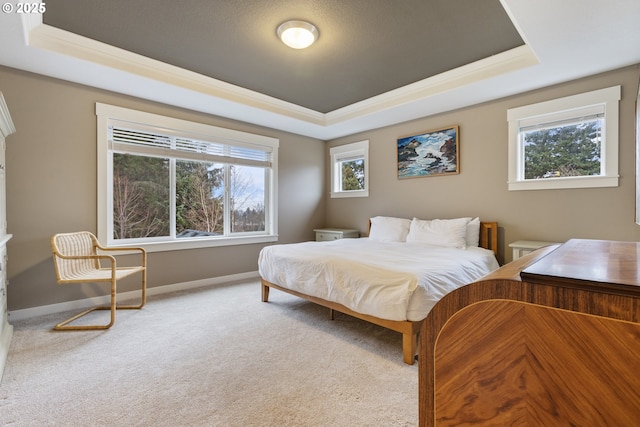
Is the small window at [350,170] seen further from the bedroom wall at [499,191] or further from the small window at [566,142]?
the small window at [566,142]

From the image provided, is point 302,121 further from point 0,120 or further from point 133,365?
point 133,365

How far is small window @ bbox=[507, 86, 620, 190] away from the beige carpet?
8.12 feet

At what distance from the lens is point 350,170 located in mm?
5387

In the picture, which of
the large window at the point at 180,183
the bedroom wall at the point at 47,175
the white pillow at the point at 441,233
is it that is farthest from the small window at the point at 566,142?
the bedroom wall at the point at 47,175

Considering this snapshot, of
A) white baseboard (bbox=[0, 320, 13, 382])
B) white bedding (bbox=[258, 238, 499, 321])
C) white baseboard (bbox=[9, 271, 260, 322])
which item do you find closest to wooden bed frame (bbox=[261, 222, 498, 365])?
white bedding (bbox=[258, 238, 499, 321])

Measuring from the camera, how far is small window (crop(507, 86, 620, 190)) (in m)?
2.84

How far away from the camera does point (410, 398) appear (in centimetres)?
168

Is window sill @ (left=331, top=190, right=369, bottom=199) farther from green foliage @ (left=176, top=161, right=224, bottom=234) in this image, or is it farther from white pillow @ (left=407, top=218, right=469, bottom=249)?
green foliage @ (left=176, top=161, right=224, bottom=234)

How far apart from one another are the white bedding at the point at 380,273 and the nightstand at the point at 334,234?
1.49m

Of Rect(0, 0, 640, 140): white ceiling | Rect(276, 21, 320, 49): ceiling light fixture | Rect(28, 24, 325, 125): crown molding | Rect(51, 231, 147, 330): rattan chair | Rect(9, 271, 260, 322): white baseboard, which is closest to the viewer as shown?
Rect(0, 0, 640, 140): white ceiling

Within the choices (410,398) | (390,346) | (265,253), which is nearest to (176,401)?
(410,398)

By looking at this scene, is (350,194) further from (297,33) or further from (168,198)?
(297,33)

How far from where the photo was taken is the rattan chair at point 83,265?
266 cm

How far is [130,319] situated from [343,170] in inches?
156
